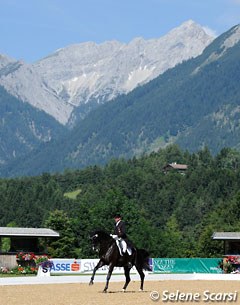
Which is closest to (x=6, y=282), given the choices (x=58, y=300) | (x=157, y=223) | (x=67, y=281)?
(x=67, y=281)

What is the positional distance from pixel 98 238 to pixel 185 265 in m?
37.3

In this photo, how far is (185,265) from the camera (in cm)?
7100

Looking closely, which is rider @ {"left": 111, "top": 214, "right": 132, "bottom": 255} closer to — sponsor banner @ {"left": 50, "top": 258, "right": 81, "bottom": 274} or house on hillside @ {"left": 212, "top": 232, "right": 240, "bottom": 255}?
sponsor banner @ {"left": 50, "top": 258, "right": 81, "bottom": 274}

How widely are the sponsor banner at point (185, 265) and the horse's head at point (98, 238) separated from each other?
3597 cm

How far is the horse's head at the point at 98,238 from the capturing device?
34.7 m

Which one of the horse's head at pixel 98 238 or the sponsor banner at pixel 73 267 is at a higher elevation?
the horse's head at pixel 98 238

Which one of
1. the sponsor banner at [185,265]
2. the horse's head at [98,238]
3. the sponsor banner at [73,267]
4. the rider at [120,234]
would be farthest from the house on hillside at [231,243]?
the horse's head at [98,238]

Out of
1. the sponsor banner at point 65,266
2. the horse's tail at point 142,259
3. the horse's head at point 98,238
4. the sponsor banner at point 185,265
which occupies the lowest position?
the sponsor banner at point 185,265

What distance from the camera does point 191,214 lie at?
648ft

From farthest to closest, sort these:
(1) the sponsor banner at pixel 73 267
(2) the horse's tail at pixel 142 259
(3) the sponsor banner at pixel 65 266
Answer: (1) the sponsor banner at pixel 73 267 < (3) the sponsor banner at pixel 65 266 < (2) the horse's tail at pixel 142 259

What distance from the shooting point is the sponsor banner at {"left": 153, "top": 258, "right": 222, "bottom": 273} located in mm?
70562

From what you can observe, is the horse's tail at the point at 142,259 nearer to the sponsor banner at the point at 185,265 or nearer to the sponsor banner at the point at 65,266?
the sponsor banner at the point at 65,266

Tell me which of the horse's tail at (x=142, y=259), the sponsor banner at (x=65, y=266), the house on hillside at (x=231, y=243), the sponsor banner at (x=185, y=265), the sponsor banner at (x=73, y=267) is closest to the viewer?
the horse's tail at (x=142, y=259)

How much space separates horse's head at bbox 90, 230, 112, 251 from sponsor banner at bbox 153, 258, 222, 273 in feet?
118
